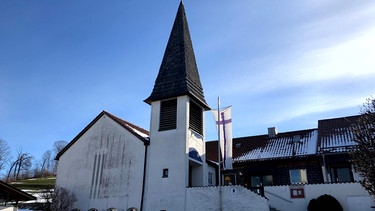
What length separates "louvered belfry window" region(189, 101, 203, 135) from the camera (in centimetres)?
2461

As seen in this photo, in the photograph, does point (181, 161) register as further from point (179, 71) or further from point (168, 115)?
point (179, 71)

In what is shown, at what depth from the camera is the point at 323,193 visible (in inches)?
818

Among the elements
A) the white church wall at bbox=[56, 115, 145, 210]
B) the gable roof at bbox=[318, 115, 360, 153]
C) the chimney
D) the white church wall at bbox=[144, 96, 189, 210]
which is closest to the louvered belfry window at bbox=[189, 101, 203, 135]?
the white church wall at bbox=[144, 96, 189, 210]

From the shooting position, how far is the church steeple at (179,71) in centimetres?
2489

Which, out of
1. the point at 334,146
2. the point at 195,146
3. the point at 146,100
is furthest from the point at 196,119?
the point at 334,146

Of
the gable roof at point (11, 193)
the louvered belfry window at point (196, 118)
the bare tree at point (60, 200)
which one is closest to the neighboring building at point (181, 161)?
the louvered belfry window at point (196, 118)

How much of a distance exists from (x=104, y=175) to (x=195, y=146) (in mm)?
7531

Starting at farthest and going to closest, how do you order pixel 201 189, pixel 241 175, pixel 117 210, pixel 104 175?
pixel 241 175 < pixel 104 175 < pixel 117 210 < pixel 201 189

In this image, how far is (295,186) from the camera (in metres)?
21.7

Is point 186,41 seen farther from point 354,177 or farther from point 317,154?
point 354,177

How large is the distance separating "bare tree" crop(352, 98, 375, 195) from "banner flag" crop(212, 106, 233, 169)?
323 inches

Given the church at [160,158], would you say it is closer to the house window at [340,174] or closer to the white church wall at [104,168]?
the white church wall at [104,168]

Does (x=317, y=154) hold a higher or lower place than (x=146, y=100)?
lower

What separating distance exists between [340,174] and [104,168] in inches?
728
